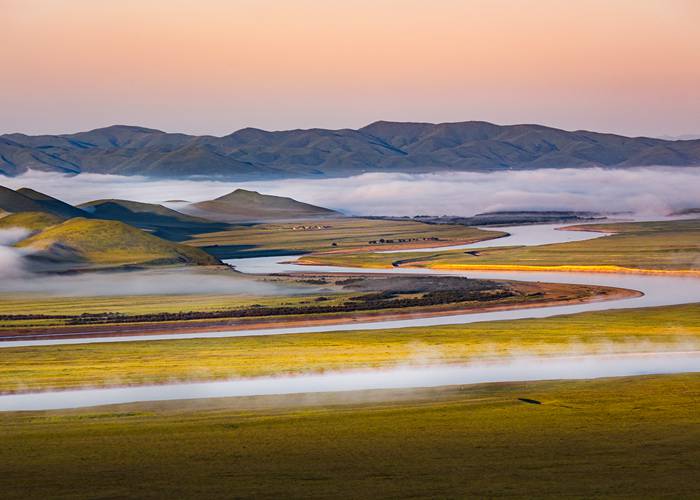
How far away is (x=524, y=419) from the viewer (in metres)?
32.4

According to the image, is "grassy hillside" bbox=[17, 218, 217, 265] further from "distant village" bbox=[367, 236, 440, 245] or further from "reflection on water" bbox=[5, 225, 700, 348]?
"distant village" bbox=[367, 236, 440, 245]

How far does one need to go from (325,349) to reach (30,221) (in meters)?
107

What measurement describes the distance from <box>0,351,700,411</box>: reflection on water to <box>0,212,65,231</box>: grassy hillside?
108627 mm

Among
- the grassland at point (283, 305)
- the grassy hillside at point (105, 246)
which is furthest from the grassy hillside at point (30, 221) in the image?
the grassland at point (283, 305)

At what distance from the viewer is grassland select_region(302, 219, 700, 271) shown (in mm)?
108000

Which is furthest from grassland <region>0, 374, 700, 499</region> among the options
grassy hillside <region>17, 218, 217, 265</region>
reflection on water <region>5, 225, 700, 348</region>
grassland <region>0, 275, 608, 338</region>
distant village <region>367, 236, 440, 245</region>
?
distant village <region>367, 236, 440, 245</region>

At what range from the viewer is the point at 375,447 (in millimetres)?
28766

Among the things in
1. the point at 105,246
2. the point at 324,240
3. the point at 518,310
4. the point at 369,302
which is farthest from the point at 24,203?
the point at 518,310

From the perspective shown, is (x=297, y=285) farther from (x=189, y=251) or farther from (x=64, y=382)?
(x=64, y=382)

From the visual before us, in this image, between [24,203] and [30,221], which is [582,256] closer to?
[30,221]

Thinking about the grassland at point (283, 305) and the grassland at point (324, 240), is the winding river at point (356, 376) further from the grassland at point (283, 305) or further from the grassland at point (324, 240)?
the grassland at point (324, 240)

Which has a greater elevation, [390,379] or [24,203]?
[24,203]

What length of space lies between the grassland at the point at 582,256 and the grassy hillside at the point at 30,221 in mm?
38896

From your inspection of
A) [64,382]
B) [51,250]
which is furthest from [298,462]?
[51,250]
